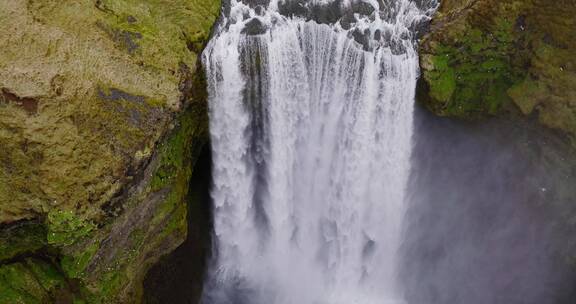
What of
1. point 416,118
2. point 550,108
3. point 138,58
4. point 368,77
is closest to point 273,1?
point 368,77

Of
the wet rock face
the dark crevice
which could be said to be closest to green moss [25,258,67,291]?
the dark crevice

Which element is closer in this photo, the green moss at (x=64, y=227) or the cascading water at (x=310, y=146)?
the green moss at (x=64, y=227)

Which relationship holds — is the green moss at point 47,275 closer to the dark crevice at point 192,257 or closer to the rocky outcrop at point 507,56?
the dark crevice at point 192,257

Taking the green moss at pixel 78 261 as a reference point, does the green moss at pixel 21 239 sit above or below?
above

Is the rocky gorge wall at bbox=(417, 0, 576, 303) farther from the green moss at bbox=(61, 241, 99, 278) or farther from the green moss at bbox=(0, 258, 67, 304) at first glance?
the green moss at bbox=(0, 258, 67, 304)

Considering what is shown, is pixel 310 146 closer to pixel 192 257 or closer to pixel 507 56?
pixel 192 257

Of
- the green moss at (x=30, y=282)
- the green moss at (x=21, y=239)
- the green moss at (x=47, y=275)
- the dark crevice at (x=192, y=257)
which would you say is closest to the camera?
the green moss at (x=21, y=239)

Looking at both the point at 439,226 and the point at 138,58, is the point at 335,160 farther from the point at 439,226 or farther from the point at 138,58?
the point at 138,58

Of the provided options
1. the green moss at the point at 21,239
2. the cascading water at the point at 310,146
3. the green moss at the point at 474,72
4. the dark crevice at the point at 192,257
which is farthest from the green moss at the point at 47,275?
the green moss at the point at 474,72
